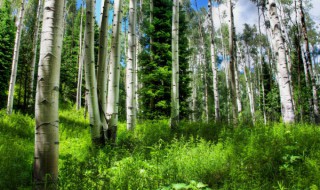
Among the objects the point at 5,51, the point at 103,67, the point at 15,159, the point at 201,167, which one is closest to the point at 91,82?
the point at 103,67

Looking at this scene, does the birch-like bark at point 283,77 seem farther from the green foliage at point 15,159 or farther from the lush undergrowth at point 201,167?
the green foliage at point 15,159

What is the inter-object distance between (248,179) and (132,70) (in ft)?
17.3

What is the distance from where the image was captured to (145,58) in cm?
1276

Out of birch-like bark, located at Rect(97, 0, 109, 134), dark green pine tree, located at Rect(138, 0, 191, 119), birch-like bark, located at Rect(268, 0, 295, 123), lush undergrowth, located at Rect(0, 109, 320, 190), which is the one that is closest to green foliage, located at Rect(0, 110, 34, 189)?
lush undergrowth, located at Rect(0, 109, 320, 190)

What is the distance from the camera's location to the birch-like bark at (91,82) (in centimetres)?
521

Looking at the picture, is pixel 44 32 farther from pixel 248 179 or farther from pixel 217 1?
pixel 217 1

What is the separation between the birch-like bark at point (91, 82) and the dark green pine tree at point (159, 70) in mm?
5724

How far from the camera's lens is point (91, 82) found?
5219mm

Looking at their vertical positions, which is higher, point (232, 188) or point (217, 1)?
point (217, 1)

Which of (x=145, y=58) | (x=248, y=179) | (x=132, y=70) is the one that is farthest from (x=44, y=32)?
(x=145, y=58)

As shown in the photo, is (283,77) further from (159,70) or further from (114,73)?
(159,70)

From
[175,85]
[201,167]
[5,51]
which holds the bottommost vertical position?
[201,167]

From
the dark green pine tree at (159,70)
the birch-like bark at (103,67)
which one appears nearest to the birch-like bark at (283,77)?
the birch-like bark at (103,67)

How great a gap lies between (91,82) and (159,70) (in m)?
6.59
